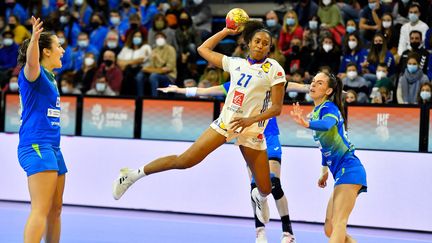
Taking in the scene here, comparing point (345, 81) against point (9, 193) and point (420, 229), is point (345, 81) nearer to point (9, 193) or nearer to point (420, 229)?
point (420, 229)

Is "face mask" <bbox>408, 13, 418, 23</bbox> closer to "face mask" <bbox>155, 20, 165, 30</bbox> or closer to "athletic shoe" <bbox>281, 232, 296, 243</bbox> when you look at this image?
"face mask" <bbox>155, 20, 165, 30</bbox>

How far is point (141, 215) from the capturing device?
1137 centimetres

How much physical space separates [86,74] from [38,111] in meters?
9.36

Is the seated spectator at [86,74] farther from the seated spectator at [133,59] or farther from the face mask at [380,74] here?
the face mask at [380,74]

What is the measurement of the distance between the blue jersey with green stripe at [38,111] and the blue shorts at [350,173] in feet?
8.51

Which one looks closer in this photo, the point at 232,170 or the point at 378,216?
the point at 378,216

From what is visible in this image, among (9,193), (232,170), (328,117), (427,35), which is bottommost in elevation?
(9,193)

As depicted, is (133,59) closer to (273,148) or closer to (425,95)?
(425,95)

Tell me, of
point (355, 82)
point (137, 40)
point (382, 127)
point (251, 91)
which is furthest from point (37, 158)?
point (137, 40)

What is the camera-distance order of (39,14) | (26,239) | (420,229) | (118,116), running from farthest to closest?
(39,14) → (118,116) → (420,229) → (26,239)

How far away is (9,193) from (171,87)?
544cm

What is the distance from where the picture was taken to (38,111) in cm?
637

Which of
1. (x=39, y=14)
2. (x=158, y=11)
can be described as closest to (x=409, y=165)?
(x=158, y=11)

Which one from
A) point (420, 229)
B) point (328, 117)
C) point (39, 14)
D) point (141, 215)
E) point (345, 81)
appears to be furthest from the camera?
point (39, 14)
